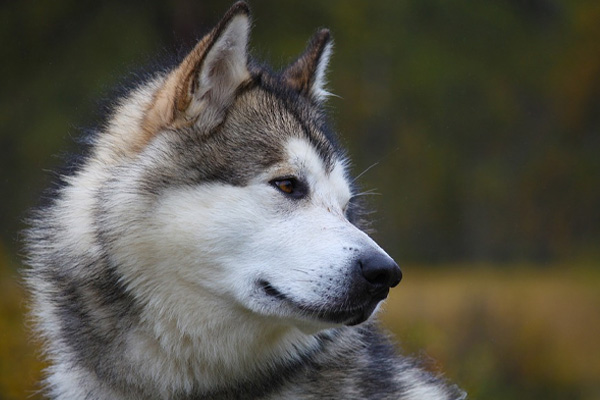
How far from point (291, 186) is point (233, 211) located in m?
0.32

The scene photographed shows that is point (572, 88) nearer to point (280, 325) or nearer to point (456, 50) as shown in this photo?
point (456, 50)

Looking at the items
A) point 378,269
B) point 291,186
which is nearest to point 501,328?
point 291,186

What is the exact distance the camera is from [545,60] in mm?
20109

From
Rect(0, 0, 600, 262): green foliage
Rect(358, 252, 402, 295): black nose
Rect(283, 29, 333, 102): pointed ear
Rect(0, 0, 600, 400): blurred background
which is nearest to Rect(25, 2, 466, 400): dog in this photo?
Rect(358, 252, 402, 295): black nose

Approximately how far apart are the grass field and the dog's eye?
180 inches

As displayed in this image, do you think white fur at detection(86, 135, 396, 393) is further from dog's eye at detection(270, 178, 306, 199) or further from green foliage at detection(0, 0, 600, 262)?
green foliage at detection(0, 0, 600, 262)

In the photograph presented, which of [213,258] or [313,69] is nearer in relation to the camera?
[213,258]

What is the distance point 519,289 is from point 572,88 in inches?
284

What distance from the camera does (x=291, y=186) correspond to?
13.3 feet

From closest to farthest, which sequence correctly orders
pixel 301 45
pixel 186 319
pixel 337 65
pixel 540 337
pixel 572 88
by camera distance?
pixel 186 319 → pixel 540 337 → pixel 301 45 → pixel 337 65 → pixel 572 88

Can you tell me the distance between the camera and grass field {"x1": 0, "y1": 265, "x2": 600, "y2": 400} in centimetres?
912

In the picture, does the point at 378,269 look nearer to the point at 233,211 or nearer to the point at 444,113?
the point at 233,211


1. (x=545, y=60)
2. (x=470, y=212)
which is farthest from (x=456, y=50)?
(x=470, y=212)

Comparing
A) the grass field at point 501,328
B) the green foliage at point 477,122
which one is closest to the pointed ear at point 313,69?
the grass field at point 501,328
